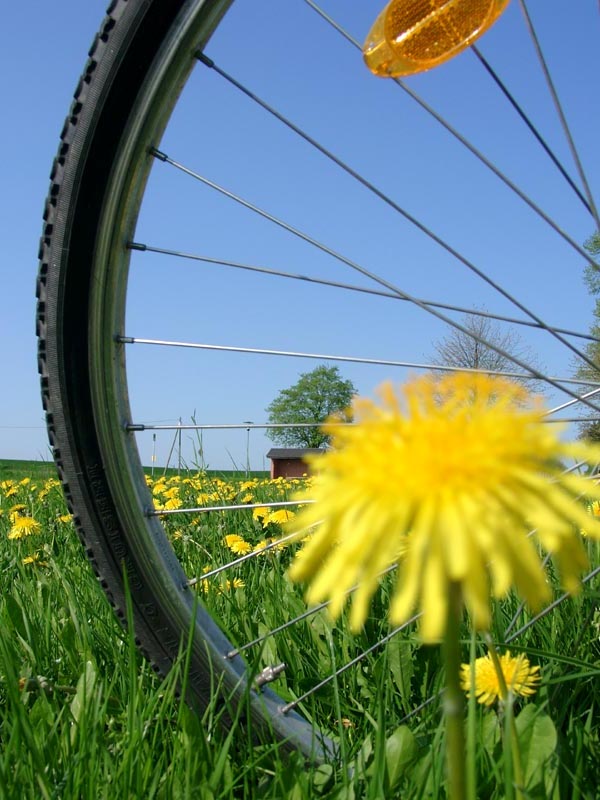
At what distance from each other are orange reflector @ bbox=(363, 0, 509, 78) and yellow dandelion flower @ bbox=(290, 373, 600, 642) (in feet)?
2.40

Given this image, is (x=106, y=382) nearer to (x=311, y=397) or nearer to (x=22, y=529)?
(x=22, y=529)

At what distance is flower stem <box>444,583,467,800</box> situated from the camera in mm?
435

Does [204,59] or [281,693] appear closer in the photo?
[204,59]

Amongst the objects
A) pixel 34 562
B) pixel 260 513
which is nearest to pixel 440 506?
pixel 34 562

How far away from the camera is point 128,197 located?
139 centimetres

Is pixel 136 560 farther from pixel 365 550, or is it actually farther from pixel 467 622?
pixel 365 550

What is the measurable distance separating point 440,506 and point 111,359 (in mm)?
1081

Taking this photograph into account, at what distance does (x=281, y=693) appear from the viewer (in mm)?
1529

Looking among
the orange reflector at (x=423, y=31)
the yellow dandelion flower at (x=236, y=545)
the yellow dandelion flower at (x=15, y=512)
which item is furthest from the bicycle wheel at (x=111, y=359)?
the yellow dandelion flower at (x=15, y=512)

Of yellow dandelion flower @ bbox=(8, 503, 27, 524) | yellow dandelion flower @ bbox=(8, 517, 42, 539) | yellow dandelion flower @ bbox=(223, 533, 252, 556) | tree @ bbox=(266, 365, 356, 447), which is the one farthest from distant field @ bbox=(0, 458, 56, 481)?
tree @ bbox=(266, 365, 356, 447)

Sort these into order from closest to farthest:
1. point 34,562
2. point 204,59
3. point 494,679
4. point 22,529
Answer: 1. point 494,679
2. point 204,59
3. point 34,562
4. point 22,529

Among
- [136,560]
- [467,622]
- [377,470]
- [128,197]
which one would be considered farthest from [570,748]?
[128,197]

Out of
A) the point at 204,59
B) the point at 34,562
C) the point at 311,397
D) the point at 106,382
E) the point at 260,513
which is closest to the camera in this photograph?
the point at 204,59

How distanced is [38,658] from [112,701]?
28 centimetres
